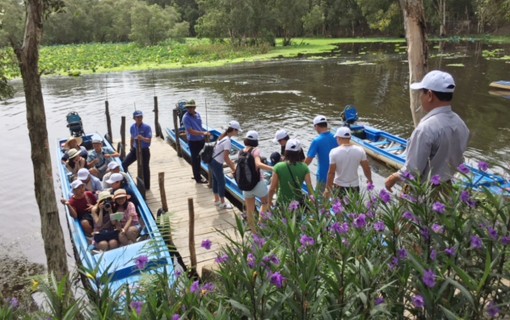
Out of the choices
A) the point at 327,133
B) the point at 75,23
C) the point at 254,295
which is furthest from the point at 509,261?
the point at 75,23

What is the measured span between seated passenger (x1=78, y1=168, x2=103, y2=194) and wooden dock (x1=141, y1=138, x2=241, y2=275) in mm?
1353

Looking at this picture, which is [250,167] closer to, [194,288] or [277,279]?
[194,288]

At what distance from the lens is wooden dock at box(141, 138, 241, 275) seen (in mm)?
7189

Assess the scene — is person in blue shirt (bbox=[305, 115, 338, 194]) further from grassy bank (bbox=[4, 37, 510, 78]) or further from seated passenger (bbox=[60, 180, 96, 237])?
grassy bank (bbox=[4, 37, 510, 78])

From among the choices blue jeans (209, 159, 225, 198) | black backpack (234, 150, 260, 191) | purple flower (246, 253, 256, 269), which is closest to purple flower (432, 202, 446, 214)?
purple flower (246, 253, 256, 269)

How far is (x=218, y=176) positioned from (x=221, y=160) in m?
0.49

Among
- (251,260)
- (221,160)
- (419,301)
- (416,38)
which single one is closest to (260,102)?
(221,160)

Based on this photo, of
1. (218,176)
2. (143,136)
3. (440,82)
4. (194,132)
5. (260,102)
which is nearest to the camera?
(440,82)

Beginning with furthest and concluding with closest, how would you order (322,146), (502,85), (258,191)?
(502,85)
(258,191)
(322,146)

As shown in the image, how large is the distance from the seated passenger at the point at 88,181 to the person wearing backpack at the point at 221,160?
223 cm

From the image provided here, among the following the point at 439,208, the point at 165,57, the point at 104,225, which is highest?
the point at 165,57

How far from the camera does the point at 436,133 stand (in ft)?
11.5

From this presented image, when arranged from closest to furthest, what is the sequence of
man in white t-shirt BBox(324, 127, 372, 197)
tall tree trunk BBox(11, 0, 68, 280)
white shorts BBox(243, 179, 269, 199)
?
tall tree trunk BBox(11, 0, 68, 280) → man in white t-shirt BBox(324, 127, 372, 197) → white shorts BBox(243, 179, 269, 199)

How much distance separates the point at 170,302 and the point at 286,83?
83.6ft
